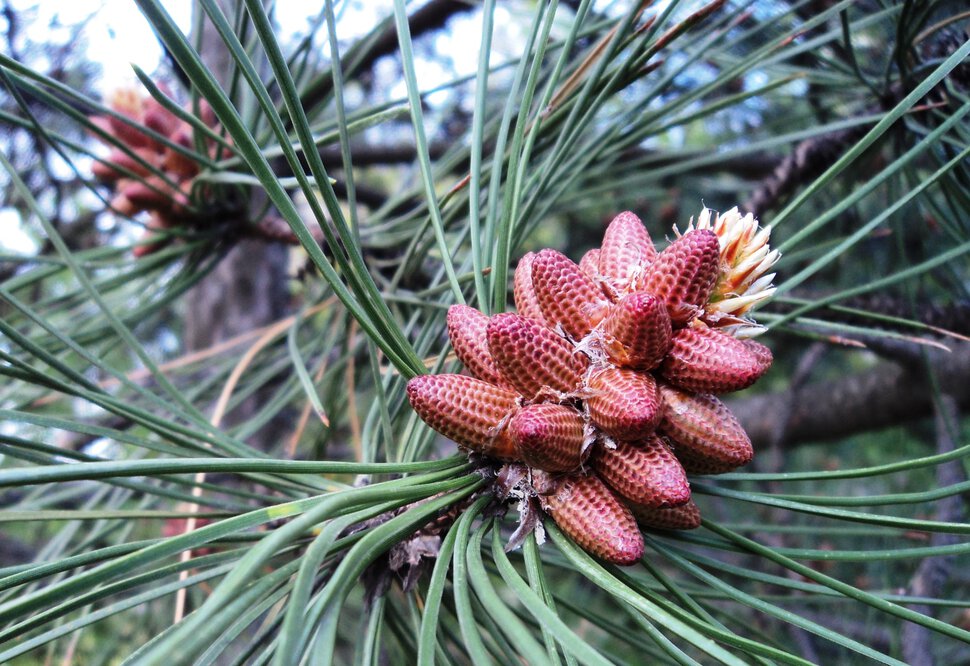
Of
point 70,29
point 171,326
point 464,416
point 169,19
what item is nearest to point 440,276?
point 464,416

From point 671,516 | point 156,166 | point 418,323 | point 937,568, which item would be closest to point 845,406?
point 937,568

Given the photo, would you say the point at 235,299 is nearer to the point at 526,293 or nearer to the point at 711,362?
the point at 526,293

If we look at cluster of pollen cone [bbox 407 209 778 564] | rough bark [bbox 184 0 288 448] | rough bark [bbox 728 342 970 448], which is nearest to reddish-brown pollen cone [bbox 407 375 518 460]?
cluster of pollen cone [bbox 407 209 778 564]

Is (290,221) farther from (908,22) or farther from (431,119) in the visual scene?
(431,119)

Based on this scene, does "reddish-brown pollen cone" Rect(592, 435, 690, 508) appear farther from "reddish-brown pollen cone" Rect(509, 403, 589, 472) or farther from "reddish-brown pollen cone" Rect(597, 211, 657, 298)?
"reddish-brown pollen cone" Rect(597, 211, 657, 298)

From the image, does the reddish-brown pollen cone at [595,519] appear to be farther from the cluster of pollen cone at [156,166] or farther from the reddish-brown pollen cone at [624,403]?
the cluster of pollen cone at [156,166]

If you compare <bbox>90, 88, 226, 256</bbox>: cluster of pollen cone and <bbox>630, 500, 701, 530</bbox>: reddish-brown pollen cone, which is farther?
<bbox>90, 88, 226, 256</bbox>: cluster of pollen cone
